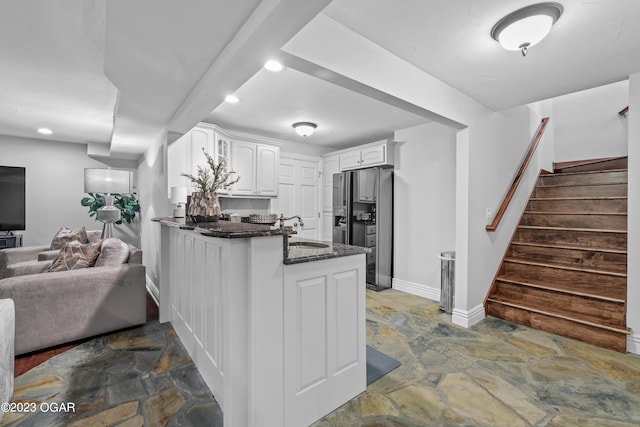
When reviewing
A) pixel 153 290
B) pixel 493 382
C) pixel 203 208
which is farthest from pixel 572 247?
pixel 153 290

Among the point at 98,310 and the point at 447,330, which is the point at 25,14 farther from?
the point at 447,330

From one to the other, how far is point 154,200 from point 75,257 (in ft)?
4.16

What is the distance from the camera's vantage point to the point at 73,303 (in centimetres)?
246

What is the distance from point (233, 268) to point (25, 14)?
6.73 ft

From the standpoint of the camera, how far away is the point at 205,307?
1875 mm

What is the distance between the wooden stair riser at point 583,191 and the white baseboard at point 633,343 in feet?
Result: 6.85

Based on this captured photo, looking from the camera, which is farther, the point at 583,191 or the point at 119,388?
the point at 583,191

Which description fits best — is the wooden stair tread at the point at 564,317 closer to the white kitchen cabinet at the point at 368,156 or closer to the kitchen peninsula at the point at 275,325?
the kitchen peninsula at the point at 275,325

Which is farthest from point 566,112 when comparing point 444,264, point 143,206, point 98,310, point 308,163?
point 143,206

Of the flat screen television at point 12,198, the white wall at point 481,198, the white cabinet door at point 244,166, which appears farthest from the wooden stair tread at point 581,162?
the flat screen television at point 12,198

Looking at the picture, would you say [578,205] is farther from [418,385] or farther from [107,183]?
→ [107,183]

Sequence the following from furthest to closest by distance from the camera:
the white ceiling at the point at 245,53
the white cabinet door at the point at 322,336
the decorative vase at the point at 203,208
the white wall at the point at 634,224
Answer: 1. the white wall at the point at 634,224
2. the decorative vase at the point at 203,208
3. the white cabinet door at the point at 322,336
4. the white ceiling at the point at 245,53

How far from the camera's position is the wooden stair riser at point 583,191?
141 inches

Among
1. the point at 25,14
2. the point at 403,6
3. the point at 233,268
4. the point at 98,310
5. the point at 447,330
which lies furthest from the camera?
the point at 447,330
